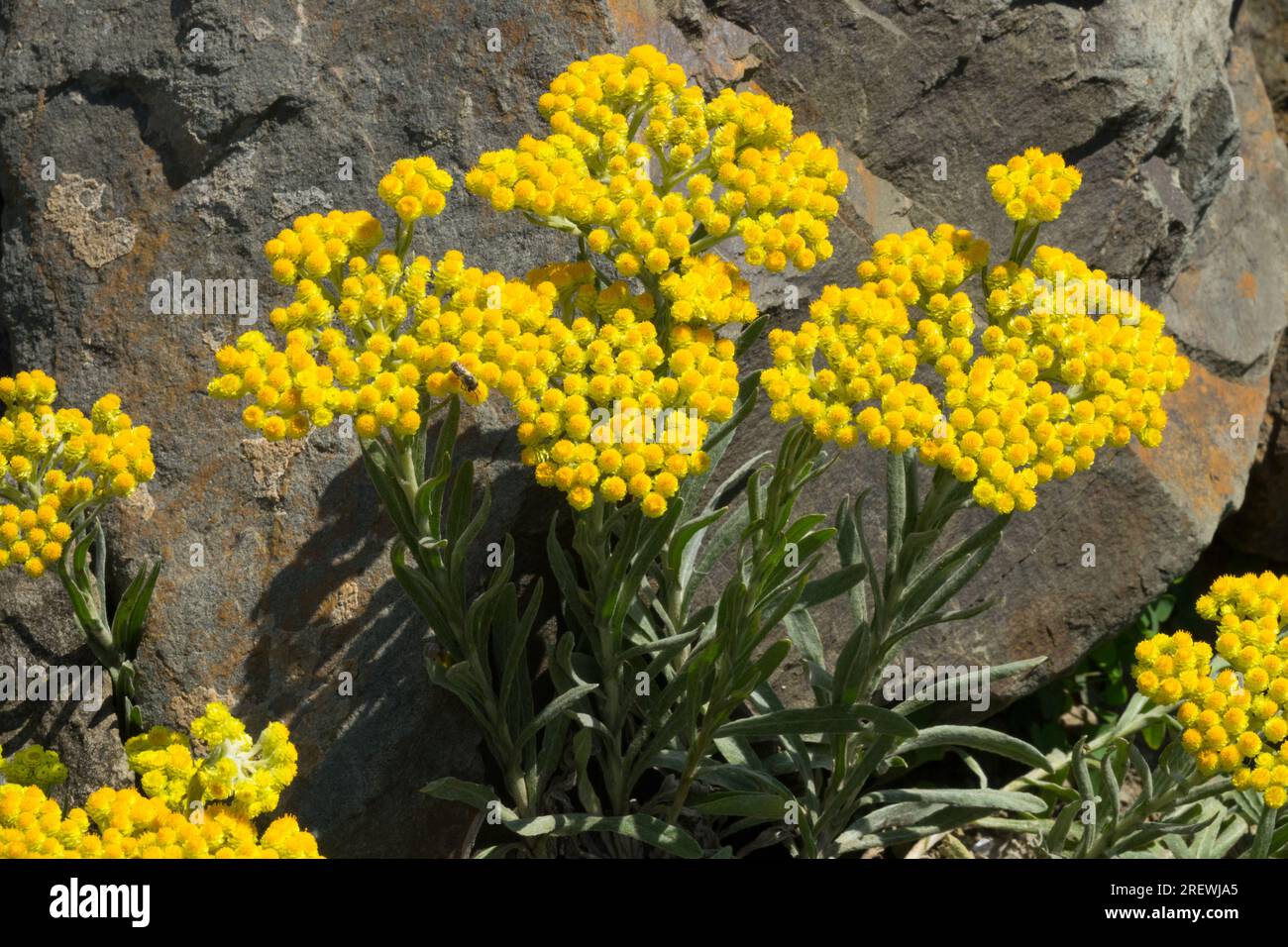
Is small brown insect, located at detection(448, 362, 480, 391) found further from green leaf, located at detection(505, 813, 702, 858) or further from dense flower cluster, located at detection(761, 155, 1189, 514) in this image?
green leaf, located at detection(505, 813, 702, 858)

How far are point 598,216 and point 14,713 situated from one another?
189cm

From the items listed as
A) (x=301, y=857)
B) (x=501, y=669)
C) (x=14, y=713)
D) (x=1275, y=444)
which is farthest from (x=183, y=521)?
(x=1275, y=444)

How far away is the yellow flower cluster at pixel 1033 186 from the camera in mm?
2705

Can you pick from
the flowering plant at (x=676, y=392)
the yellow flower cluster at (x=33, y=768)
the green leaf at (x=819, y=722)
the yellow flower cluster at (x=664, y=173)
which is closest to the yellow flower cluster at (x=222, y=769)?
the yellow flower cluster at (x=33, y=768)

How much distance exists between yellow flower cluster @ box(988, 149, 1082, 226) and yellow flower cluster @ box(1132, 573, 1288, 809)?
0.87 metres

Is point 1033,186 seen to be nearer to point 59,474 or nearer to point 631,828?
point 631,828

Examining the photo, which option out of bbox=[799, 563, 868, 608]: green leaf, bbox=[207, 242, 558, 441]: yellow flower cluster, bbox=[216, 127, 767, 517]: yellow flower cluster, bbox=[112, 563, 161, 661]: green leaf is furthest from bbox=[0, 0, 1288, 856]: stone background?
bbox=[207, 242, 558, 441]: yellow flower cluster

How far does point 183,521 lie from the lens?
333 cm

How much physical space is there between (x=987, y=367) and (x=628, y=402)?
0.66 metres

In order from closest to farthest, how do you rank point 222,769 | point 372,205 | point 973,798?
point 222,769, point 973,798, point 372,205

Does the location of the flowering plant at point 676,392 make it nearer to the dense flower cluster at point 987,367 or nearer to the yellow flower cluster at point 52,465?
the dense flower cluster at point 987,367

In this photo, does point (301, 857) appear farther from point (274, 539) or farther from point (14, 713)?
point (14, 713)

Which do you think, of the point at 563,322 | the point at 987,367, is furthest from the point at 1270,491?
the point at 563,322

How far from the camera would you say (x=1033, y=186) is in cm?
272
